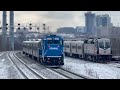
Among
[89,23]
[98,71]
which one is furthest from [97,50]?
[89,23]

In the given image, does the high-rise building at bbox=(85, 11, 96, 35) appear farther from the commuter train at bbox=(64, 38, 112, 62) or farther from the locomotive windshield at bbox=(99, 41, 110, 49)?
the locomotive windshield at bbox=(99, 41, 110, 49)

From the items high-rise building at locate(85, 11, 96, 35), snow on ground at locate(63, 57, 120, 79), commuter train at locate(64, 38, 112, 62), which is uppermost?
high-rise building at locate(85, 11, 96, 35)

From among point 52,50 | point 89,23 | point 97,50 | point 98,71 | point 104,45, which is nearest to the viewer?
point 98,71

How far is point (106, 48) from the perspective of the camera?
122ft

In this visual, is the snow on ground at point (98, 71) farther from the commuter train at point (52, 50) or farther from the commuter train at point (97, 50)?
the commuter train at point (97, 50)

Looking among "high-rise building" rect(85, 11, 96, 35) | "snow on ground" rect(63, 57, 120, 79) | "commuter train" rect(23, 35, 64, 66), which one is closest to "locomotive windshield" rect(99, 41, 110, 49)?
"snow on ground" rect(63, 57, 120, 79)

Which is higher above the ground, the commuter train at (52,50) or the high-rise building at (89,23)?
the high-rise building at (89,23)

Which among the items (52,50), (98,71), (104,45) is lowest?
(98,71)

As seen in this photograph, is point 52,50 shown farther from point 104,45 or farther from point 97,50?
point 104,45

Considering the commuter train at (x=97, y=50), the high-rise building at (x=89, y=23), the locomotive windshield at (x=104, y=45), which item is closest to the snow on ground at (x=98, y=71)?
the commuter train at (x=97, y=50)
